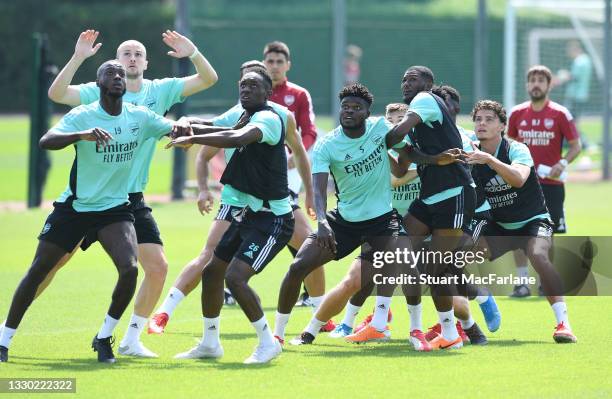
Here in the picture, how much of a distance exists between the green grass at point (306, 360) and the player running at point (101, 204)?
446mm

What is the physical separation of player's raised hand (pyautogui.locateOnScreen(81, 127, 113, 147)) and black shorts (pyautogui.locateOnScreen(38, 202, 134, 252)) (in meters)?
0.73

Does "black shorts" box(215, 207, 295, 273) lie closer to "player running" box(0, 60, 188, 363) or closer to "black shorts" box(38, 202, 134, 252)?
"player running" box(0, 60, 188, 363)

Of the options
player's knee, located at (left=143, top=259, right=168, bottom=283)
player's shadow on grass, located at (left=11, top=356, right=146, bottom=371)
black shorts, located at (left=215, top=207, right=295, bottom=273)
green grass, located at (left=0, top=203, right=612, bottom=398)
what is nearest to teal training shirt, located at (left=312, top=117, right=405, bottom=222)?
black shorts, located at (left=215, top=207, right=295, bottom=273)

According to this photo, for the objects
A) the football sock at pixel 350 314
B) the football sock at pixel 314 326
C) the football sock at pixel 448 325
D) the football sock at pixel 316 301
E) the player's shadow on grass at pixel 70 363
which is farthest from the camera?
the football sock at pixel 316 301

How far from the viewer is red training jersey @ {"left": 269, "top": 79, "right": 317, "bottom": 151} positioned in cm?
1273

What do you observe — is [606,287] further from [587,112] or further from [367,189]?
[587,112]

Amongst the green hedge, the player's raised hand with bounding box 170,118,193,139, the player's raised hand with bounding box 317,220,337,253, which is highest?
the green hedge

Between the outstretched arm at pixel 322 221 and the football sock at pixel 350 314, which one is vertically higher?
the outstretched arm at pixel 322 221

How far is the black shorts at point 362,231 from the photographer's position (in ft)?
32.2

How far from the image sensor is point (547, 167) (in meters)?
13.5

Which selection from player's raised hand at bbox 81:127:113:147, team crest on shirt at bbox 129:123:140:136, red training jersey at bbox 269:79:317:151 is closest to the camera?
player's raised hand at bbox 81:127:113:147

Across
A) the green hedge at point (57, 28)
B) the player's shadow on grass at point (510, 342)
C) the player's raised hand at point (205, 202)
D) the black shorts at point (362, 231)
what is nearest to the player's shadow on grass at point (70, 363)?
the player's raised hand at point (205, 202)

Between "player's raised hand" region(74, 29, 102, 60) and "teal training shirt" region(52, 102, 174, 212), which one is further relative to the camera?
"player's raised hand" region(74, 29, 102, 60)

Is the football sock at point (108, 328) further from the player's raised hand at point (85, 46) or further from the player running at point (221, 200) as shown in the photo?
the player's raised hand at point (85, 46)
